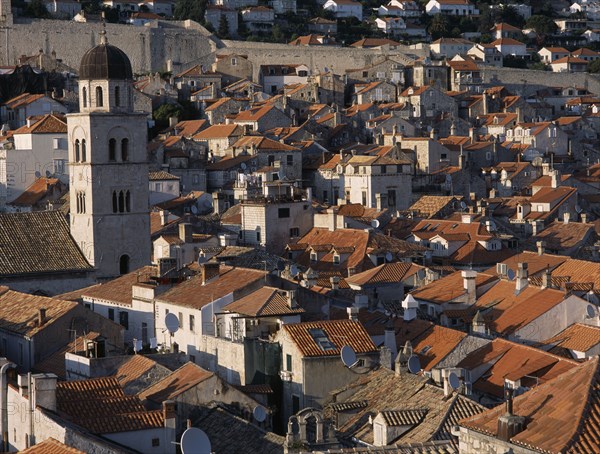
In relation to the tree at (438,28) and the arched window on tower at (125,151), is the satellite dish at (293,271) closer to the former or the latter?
the arched window on tower at (125,151)

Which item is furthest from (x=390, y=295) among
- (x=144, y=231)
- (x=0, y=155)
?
(x=0, y=155)

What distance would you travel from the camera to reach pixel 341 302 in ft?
144

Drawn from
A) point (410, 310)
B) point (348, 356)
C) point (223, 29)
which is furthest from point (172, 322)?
point (223, 29)

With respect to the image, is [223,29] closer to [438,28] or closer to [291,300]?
[438,28]

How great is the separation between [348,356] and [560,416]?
506 inches

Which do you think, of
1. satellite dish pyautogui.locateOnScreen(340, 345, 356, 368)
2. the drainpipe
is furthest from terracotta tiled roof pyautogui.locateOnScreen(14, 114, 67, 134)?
the drainpipe

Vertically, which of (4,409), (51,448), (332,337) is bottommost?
(4,409)

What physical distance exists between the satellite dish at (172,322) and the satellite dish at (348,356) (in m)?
7.00

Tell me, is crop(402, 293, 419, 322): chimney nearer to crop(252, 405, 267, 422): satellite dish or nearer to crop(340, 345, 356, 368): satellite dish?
crop(340, 345, 356, 368): satellite dish

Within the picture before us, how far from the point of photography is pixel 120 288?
45.7 meters

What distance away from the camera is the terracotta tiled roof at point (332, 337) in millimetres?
33250

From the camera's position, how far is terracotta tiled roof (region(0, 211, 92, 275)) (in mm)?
50062

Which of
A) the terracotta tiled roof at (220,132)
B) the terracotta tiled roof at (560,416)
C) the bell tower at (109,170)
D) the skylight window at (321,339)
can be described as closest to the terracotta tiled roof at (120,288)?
the bell tower at (109,170)

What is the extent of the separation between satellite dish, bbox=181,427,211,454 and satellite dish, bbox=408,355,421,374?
755cm
